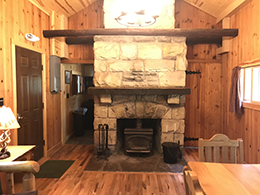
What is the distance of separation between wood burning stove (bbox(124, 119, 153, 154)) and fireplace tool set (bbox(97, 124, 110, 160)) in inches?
14.7

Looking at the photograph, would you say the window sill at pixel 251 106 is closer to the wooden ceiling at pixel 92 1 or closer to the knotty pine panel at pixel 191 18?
the knotty pine panel at pixel 191 18

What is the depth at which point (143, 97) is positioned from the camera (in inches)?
158

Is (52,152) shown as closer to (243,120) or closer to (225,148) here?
(225,148)

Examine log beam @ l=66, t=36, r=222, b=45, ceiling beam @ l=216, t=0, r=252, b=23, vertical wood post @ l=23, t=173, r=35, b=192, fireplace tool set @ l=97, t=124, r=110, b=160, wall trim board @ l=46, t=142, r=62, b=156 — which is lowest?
wall trim board @ l=46, t=142, r=62, b=156

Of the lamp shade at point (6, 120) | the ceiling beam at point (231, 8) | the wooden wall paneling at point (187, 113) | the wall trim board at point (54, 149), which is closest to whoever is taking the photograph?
the lamp shade at point (6, 120)

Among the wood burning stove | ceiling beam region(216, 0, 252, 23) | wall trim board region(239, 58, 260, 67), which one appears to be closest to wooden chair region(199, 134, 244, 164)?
wall trim board region(239, 58, 260, 67)

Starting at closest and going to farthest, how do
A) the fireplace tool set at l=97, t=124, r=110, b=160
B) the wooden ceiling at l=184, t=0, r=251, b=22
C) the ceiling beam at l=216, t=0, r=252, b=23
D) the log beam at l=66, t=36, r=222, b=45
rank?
the ceiling beam at l=216, t=0, r=252, b=23 < the wooden ceiling at l=184, t=0, r=251, b=22 < the fireplace tool set at l=97, t=124, r=110, b=160 < the log beam at l=66, t=36, r=222, b=45

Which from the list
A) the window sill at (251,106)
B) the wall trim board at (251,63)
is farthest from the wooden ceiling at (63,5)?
the window sill at (251,106)

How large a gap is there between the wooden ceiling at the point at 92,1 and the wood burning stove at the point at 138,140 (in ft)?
8.92

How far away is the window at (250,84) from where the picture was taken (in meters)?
3.34

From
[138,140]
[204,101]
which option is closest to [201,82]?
[204,101]

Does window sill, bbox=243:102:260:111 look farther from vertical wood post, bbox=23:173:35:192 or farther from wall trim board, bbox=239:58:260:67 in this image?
vertical wood post, bbox=23:173:35:192

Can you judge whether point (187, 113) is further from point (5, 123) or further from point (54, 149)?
point (5, 123)

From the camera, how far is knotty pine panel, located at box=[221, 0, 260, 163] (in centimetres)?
325
